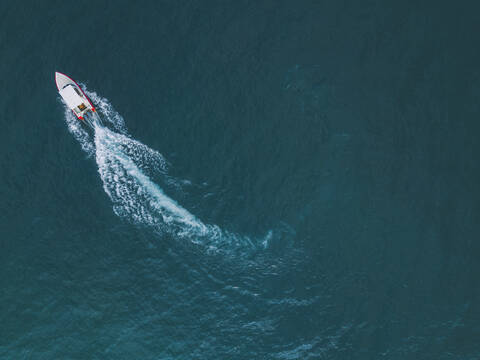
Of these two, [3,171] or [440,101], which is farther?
[3,171]

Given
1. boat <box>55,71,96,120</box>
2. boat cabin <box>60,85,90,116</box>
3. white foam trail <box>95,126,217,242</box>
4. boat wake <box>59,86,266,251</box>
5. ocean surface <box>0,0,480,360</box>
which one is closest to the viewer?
ocean surface <box>0,0,480,360</box>

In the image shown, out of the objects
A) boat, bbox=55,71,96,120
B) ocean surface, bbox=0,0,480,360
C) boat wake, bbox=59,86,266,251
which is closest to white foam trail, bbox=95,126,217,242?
boat wake, bbox=59,86,266,251

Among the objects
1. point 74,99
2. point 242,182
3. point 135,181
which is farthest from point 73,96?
point 242,182

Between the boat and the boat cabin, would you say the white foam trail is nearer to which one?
the boat

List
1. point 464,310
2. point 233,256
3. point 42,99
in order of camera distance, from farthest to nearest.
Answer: point 42,99 → point 233,256 → point 464,310

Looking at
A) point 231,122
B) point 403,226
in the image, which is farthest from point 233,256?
point 403,226

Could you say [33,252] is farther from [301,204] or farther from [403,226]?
[403,226]
